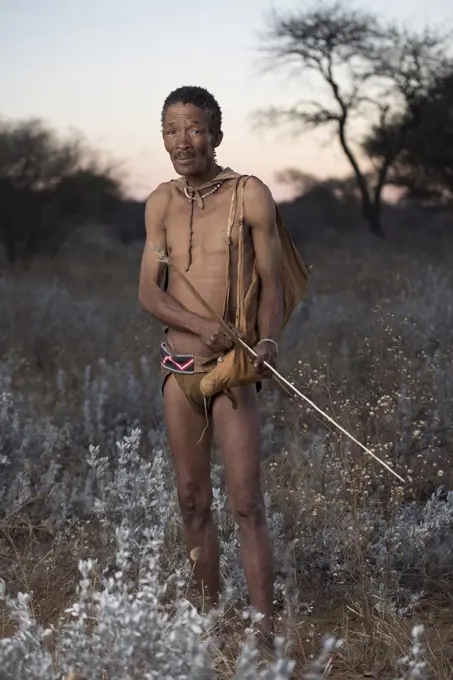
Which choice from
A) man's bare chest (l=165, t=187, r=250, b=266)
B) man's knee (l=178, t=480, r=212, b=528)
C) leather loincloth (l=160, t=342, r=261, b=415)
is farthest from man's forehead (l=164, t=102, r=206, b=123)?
man's knee (l=178, t=480, r=212, b=528)

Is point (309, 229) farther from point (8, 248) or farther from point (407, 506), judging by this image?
point (407, 506)

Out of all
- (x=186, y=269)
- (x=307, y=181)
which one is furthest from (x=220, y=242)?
(x=307, y=181)

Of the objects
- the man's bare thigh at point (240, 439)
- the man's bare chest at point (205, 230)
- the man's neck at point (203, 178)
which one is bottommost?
the man's bare thigh at point (240, 439)

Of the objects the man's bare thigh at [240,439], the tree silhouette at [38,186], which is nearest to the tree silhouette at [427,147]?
the tree silhouette at [38,186]

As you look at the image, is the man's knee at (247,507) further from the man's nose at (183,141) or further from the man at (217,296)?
the man's nose at (183,141)

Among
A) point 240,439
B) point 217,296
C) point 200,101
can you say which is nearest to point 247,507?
point 240,439

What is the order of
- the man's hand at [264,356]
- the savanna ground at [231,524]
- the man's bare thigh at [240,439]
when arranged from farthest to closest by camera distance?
the man's bare thigh at [240,439] < the man's hand at [264,356] < the savanna ground at [231,524]

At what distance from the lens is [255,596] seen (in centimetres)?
366

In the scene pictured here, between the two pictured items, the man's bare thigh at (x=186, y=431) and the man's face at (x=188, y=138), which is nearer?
the man's face at (x=188, y=138)

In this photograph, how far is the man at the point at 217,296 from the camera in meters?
3.61

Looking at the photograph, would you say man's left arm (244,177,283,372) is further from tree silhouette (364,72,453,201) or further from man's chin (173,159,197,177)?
tree silhouette (364,72,453,201)

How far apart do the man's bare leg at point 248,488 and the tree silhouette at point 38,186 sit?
51.3 ft

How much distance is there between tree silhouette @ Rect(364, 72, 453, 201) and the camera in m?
21.5

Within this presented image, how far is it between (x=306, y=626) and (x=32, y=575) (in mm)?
1095
